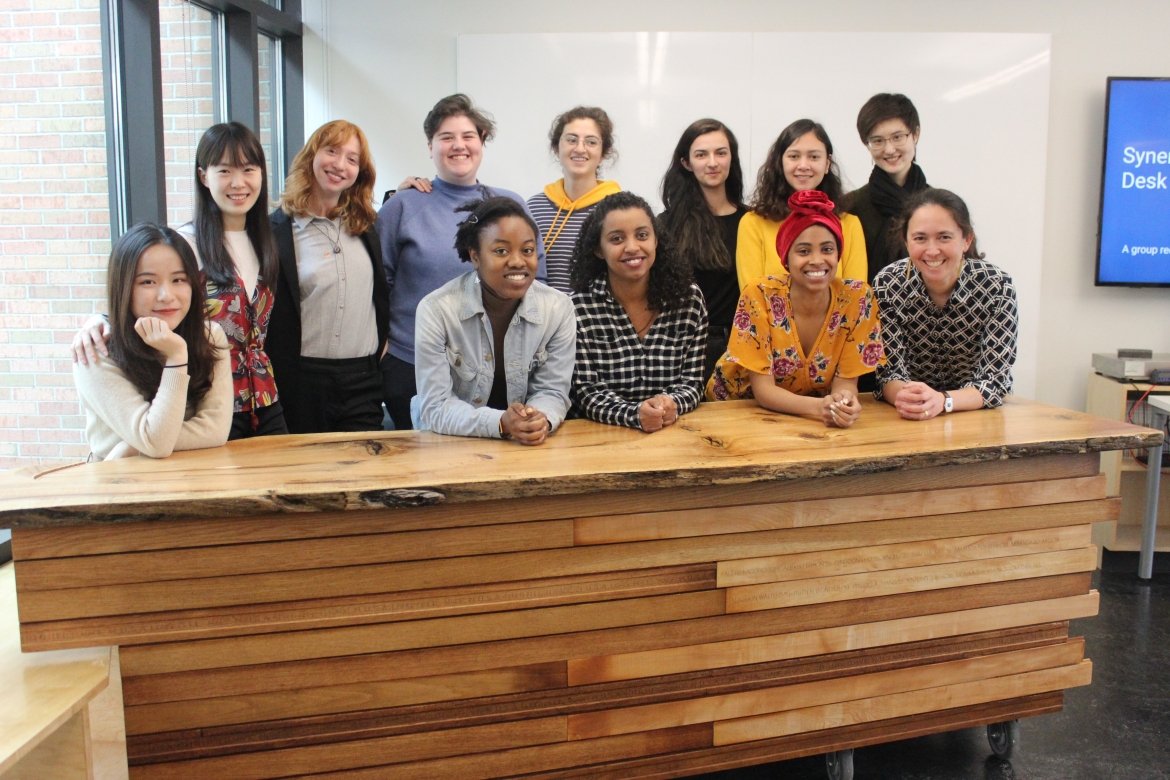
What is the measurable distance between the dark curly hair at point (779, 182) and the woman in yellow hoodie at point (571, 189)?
498 millimetres

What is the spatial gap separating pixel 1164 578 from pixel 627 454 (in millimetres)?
3376

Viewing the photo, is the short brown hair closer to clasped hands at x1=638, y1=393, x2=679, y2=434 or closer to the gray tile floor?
clasped hands at x1=638, y1=393, x2=679, y2=434

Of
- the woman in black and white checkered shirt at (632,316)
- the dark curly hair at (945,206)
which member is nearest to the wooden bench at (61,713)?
the woman in black and white checkered shirt at (632,316)

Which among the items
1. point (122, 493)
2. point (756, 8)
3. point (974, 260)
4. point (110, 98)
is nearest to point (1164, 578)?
point (974, 260)

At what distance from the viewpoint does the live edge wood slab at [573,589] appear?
1.91 meters

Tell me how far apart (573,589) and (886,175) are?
78.5 inches

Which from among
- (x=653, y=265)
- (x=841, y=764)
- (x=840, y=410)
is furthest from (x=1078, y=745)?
(x=653, y=265)

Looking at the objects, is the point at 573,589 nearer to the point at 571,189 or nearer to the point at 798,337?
the point at 798,337

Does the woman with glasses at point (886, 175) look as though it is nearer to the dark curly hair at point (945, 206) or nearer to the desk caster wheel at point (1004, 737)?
the dark curly hair at point (945, 206)

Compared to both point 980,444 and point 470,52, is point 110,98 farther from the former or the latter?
point 980,444

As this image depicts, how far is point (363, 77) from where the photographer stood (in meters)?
4.89

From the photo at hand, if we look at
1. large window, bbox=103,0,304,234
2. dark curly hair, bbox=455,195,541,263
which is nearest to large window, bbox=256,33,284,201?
large window, bbox=103,0,304,234

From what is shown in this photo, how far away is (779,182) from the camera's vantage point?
3094mm

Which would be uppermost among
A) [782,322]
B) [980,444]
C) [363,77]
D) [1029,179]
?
[363,77]
